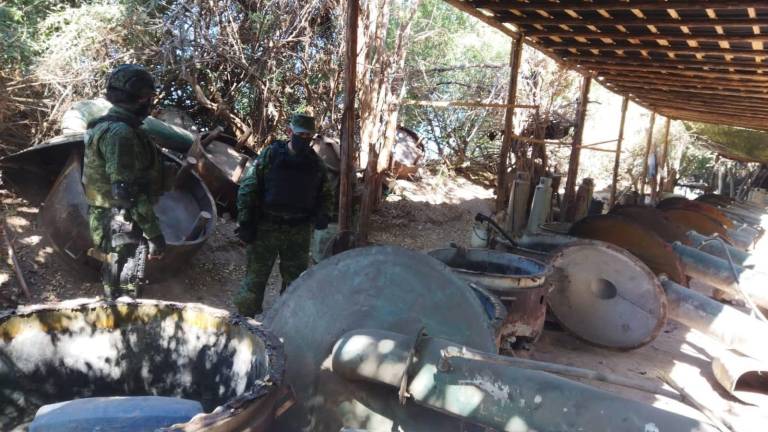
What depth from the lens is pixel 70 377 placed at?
2.16 meters

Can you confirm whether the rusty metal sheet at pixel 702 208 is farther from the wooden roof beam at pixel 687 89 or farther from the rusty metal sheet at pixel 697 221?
the wooden roof beam at pixel 687 89

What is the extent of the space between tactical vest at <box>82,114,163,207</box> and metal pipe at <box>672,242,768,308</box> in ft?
16.8

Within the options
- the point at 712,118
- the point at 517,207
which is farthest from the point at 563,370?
the point at 712,118

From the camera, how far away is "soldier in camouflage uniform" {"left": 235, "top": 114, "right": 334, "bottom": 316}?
423cm

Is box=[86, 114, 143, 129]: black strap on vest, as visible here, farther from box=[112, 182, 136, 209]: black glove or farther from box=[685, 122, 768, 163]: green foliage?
→ box=[685, 122, 768, 163]: green foliage

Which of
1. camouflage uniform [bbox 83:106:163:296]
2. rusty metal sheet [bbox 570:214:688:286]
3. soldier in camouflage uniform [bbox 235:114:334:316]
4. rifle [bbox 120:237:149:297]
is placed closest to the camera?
camouflage uniform [bbox 83:106:163:296]

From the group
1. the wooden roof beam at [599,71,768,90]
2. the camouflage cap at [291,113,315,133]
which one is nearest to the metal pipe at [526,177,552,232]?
the wooden roof beam at [599,71,768,90]

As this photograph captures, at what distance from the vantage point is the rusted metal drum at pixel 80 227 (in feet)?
16.4

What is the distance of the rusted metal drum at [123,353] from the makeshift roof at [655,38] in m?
4.26

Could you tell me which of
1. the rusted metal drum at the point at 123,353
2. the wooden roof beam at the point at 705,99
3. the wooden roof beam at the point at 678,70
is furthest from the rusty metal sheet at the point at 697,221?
A: the rusted metal drum at the point at 123,353

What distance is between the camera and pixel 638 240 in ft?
20.0

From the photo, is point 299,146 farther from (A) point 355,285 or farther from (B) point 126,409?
(B) point 126,409

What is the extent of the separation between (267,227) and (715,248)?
18.1ft

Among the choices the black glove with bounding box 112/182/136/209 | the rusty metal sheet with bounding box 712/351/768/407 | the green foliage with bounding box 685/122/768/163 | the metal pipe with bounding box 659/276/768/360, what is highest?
the green foliage with bounding box 685/122/768/163
